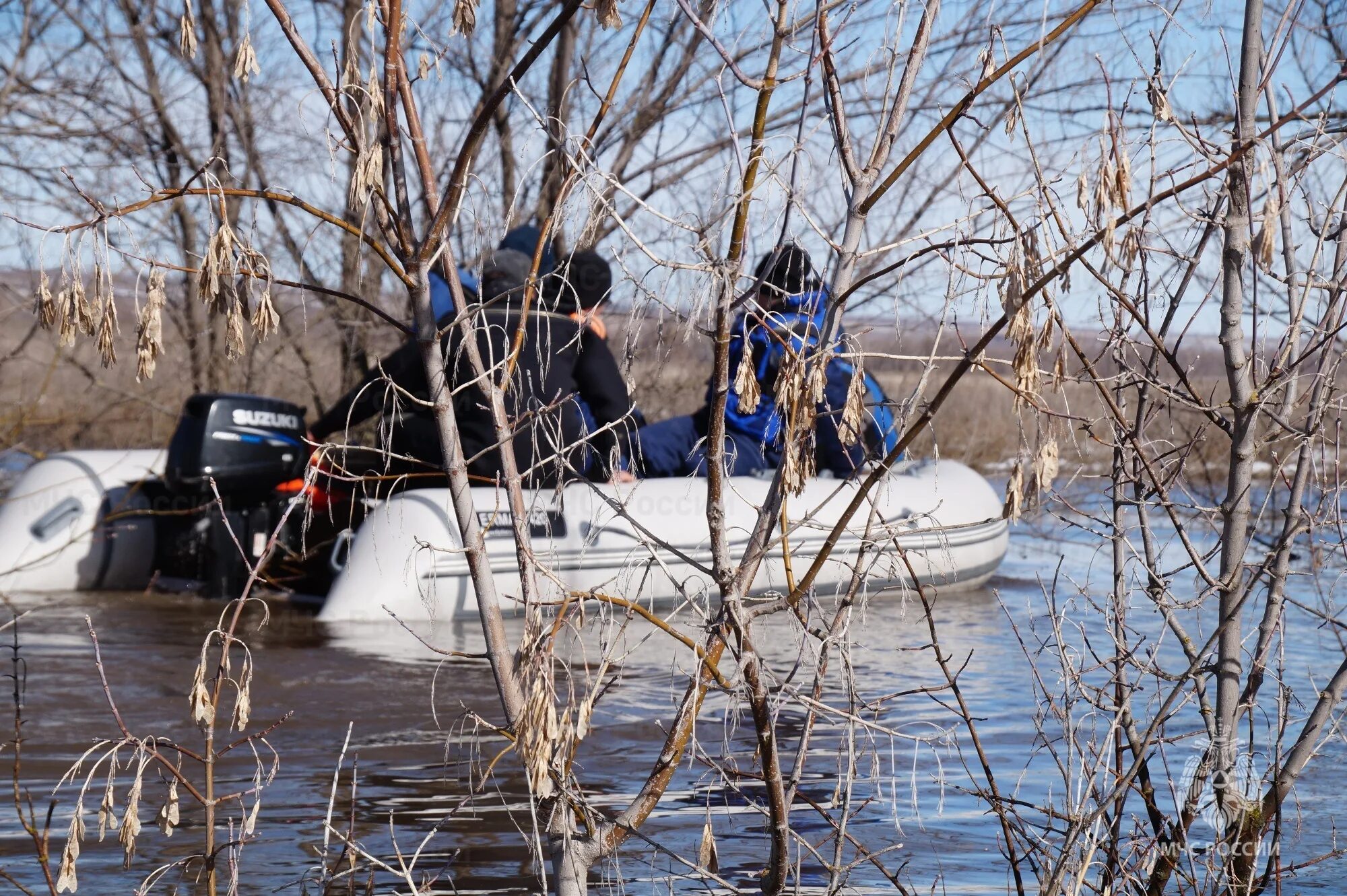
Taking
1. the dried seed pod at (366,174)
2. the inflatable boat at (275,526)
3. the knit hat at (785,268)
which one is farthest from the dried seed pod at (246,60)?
the inflatable boat at (275,526)

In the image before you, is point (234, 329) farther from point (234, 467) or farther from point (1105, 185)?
point (234, 467)

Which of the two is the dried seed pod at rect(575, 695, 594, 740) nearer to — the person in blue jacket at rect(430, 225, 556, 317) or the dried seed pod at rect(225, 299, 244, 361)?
the dried seed pod at rect(225, 299, 244, 361)

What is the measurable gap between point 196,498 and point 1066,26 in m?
6.28

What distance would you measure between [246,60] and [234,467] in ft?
17.5

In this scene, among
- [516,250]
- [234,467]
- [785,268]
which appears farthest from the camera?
[516,250]

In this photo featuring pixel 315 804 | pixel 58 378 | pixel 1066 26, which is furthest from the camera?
pixel 58 378

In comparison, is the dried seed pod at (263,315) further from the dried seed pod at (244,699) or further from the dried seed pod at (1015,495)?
the dried seed pod at (1015,495)

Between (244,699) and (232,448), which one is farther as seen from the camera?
(232,448)

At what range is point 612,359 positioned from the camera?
703 centimetres

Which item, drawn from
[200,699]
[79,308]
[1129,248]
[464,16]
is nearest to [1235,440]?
[1129,248]

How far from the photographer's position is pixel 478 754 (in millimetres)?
2133

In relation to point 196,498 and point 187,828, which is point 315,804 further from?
point 196,498

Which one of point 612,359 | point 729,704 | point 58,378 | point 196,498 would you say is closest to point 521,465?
point 612,359

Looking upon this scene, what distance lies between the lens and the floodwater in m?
3.04
